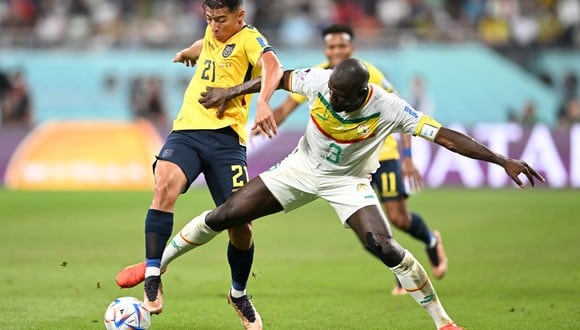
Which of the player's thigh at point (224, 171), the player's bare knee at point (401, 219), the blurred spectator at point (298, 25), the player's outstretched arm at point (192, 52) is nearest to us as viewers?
the player's thigh at point (224, 171)

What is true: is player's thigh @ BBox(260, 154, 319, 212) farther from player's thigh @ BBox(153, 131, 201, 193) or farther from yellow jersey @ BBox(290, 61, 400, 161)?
yellow jersey @ BBox(290, 61, 400, 161)

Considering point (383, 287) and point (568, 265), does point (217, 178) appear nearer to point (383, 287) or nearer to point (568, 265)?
point (383, 287)

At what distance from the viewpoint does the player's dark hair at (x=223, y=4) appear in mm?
8508

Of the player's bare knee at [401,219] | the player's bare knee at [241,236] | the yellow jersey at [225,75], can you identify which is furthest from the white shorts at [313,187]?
the player's bare knee at [401,219]

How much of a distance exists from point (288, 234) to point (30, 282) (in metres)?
5.79

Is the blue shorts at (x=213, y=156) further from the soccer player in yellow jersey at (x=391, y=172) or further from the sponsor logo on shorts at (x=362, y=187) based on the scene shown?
the soccer player in yellow jersey at (x=391, y=172)

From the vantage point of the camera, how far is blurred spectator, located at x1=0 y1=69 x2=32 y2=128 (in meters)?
24.4

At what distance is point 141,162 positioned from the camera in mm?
22406

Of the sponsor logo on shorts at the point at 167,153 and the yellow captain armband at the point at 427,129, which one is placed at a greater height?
the yellow captain armband at the point at 427,129

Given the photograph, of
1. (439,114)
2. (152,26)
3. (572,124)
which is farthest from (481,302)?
(152,26)

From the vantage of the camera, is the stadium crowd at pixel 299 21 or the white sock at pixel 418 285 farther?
the stadium crowd at pixel 299 21

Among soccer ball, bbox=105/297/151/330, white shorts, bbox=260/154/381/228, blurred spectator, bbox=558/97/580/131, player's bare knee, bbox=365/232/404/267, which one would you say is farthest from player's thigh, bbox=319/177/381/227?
blurred spectator, bbox=558/97/580/131

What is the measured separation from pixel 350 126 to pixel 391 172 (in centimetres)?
343

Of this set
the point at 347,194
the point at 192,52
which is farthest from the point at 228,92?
the point at 347,194
